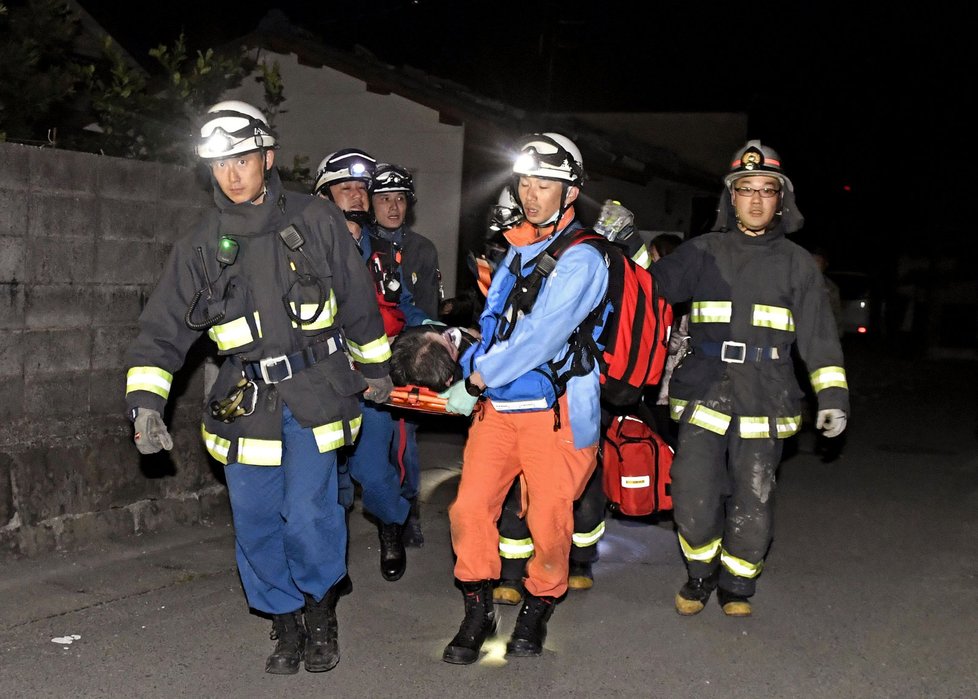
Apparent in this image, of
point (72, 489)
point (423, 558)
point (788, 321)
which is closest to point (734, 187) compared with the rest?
point (788, 321)

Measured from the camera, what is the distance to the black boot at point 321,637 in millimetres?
4703

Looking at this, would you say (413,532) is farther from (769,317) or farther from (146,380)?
(146,380)

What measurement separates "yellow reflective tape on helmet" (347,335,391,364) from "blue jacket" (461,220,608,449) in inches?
14.9

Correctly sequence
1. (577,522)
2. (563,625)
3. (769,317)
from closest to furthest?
(563,625) < (769,317) < (577,522)

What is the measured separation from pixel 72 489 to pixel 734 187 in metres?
3.71

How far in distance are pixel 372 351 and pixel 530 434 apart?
0.73 metres

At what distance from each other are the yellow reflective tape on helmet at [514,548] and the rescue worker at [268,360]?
1.02 metres

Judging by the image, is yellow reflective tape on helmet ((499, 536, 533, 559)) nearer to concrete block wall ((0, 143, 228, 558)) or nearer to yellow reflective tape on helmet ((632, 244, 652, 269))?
yellow reflective tape on helmet ((632, 244, 652, 269))

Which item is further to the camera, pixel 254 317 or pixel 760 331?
pixel 760 331

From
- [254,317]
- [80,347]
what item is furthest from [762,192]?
[80,347]

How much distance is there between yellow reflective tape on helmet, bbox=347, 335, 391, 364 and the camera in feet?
16.0

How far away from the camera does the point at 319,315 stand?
4.61 m

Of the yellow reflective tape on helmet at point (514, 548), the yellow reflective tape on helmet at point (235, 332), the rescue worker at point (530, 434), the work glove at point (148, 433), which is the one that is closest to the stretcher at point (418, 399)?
the rescue worker at point (530, 434)

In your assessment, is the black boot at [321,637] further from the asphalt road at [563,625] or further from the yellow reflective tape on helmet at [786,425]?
the yellow reflective tape on helmet at [786,425]
